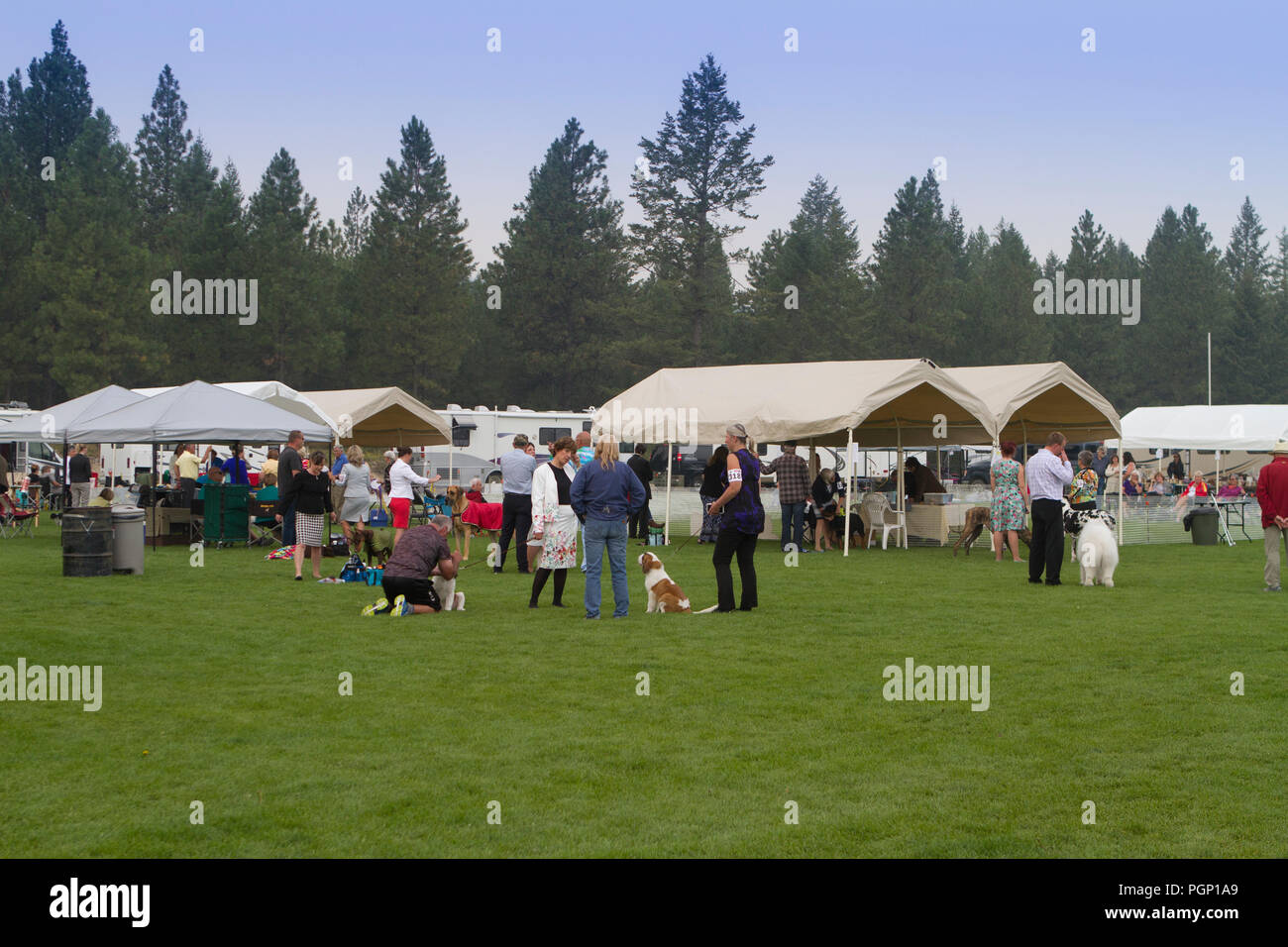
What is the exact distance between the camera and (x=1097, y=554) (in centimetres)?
1466

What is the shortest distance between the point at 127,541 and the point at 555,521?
635cm

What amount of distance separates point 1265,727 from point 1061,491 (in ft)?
25.1

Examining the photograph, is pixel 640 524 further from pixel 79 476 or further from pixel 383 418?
pixel 79 476

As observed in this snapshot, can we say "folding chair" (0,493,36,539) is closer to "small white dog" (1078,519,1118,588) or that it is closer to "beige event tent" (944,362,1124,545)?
"beige event tent" (944,362,1124,545)

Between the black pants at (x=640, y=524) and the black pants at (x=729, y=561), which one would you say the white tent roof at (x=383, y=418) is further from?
the black pants at (x=729, y=561)

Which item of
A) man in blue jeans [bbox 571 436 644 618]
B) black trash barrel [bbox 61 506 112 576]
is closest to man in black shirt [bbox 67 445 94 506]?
black trash barrel [bbox 61 506 112 576]

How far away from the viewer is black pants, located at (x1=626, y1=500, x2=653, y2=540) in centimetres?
2164

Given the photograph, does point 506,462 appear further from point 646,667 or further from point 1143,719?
point 1143,719

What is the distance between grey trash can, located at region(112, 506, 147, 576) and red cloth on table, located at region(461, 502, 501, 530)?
5015 mm

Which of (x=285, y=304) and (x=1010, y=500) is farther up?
(x=285, y=304)

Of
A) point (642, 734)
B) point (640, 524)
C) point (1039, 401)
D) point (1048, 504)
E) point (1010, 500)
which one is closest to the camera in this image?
point (642, 734)

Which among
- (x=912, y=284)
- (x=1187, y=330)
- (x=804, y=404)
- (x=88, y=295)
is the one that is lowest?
(x=804, y=404)

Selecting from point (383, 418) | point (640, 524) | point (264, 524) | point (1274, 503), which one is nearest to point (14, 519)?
point (264, 524)

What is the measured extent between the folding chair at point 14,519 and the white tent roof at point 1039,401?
16.6 m
